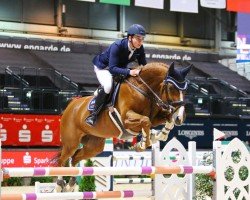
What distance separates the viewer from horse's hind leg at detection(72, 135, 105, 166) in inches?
293

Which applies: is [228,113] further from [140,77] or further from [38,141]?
[140,77]

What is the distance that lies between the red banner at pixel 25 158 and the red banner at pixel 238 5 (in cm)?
809

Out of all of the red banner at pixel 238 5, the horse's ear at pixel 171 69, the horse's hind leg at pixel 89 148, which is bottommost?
the horse's hind leg at pixel 89 148

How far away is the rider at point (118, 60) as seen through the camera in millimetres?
6663

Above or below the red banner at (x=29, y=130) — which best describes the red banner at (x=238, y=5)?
above

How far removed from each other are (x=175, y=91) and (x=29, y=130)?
9.61 metres

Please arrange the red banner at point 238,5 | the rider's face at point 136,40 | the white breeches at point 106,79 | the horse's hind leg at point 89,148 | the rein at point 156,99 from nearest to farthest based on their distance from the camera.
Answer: the rein at point 156,99 → the rider's face at point 136,40 → the white breeches at point 106,79 → the horse's hind leg at point 89,148 → the red banner at point 238,5

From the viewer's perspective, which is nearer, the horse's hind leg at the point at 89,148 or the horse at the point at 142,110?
the horse at the point at 142,110

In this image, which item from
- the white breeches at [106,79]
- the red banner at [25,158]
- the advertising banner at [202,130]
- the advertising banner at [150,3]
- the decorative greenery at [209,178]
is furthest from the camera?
the advertising banner at [150,3]

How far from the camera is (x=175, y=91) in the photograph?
6.34m

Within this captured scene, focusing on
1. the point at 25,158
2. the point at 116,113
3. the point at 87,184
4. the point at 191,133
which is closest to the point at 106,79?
the point at 116,113

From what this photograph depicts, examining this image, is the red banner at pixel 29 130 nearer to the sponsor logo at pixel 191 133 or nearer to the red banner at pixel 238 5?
the sponsor logo at pixel 191 133

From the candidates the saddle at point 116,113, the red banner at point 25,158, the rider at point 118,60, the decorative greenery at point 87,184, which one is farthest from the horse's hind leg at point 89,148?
the red banner at point 25,158

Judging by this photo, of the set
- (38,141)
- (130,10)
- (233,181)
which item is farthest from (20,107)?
(233,181)
